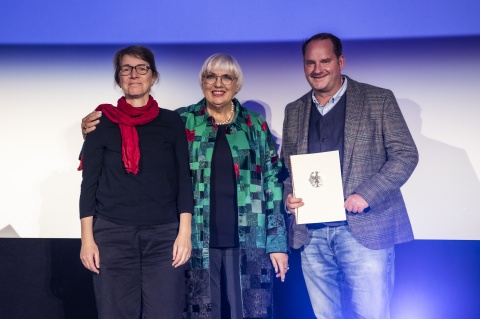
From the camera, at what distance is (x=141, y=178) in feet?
7.31

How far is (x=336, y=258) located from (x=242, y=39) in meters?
1.23

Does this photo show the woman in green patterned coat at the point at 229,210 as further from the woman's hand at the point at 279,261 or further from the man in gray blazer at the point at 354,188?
the man in gray blazer at the point at 354,188

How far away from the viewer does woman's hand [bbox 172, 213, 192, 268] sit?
2.20m

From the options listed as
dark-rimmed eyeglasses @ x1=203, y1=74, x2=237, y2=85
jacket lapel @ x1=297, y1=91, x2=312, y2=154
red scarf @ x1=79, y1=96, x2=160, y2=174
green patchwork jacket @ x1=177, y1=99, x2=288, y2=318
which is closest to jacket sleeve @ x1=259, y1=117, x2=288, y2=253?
green patchwork jacket @ x1=177, y1=99, x2=288, y2=318

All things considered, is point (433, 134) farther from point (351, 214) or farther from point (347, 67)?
point (351, 214)

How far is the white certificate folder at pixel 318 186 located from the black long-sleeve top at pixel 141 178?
441 millimetres

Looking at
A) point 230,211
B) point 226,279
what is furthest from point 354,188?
point 226,279

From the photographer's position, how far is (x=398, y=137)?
2.33m

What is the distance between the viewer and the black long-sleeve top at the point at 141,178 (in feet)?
7.25

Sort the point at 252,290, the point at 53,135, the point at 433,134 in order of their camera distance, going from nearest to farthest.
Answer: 1. the point at 252,290
2. the point at 433,134
3. the point at 53,135

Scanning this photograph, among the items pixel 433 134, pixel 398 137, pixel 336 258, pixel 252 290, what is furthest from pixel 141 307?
pixel 433 134

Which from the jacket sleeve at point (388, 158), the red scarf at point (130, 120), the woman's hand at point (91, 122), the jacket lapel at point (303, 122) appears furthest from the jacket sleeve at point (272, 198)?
the woman's hand at point (91, 122)

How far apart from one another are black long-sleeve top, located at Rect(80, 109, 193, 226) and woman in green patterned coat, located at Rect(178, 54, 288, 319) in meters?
0.09

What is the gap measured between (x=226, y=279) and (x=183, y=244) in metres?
0.29
